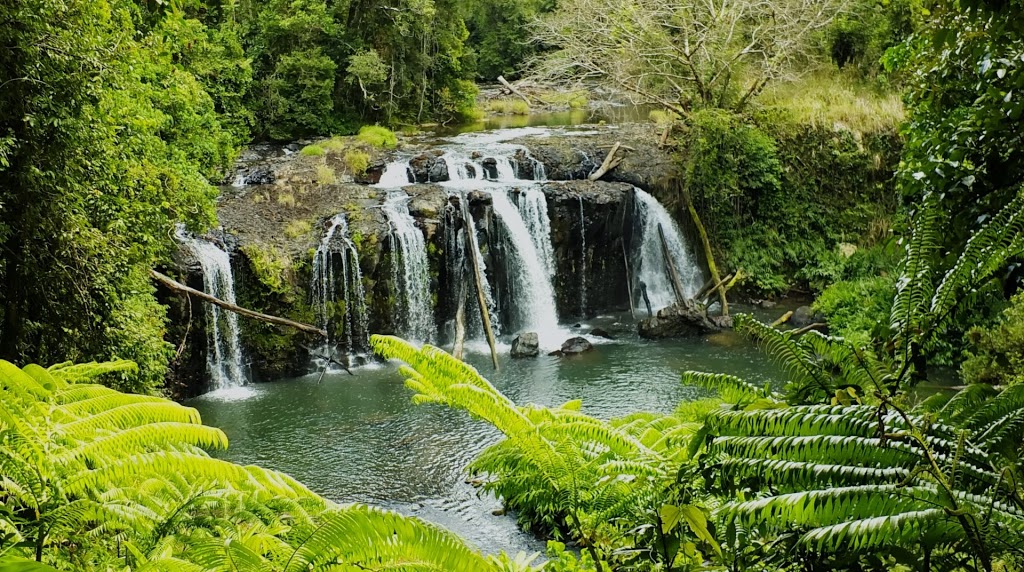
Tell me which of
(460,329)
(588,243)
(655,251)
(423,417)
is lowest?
(423,417)

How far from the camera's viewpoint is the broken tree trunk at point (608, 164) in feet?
56.0

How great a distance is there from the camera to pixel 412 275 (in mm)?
14203

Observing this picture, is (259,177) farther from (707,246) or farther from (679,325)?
(707,246)

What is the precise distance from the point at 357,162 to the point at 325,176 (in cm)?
107

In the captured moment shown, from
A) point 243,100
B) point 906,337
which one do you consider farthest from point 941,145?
point 243,100

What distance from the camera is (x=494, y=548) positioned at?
272 inches

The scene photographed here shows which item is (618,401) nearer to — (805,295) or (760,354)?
(760,354)

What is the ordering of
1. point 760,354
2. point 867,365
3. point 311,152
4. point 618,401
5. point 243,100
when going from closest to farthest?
point 867,365 → point 618,401 → point 760,354 → point 311,152 → point 243,100

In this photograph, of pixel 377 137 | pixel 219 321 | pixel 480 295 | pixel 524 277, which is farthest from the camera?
pixel 377 137

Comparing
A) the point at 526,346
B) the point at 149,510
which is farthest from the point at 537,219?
the point at 149,510

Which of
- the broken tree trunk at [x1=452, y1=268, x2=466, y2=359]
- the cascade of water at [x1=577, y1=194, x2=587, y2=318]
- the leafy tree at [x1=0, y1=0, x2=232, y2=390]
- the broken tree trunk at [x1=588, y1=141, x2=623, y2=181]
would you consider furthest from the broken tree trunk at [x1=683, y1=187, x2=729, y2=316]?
the leafy tree at [x1=0, y1=0, x2=232, y2=390]

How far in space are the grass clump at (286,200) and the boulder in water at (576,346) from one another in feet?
19.9

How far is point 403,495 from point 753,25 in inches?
547

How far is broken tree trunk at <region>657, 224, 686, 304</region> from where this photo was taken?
15.7 metres
